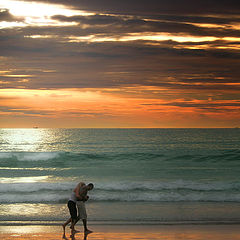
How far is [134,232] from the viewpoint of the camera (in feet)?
37.5

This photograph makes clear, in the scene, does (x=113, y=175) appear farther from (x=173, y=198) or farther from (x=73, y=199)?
(x=73, y=199)

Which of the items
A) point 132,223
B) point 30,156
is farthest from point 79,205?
point 30,156

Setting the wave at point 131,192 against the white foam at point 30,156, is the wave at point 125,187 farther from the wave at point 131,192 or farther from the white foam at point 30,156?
the white foam at point 30,156

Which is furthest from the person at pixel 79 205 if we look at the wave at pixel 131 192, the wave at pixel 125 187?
the wave at pixel 125 187

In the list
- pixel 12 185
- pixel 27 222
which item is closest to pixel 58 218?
pixel 27 222

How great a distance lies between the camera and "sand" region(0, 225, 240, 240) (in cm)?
1084

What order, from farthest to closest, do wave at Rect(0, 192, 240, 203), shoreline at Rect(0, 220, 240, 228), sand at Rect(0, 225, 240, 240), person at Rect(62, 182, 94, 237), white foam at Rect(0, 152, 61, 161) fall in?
white foam at Rect(0, 152, 61, 161) < wave at Rect(0, 192, 240, 203) < shoreline at Rect(0, 220, 240, 228) < person at Rect(62, 182, 94, 237) < sand at Rect(0, 225, 240, 240)

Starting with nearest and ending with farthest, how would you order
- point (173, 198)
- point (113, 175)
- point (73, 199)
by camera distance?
point (73, 199) < point (173, 198) < point (113, 175)

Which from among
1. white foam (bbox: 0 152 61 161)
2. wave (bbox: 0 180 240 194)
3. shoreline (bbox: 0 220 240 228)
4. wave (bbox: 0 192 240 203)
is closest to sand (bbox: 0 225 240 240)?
shoreline (bbox: 0 220 240 228)

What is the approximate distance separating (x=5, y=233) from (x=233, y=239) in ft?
19.5

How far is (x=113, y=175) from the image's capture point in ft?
94.6

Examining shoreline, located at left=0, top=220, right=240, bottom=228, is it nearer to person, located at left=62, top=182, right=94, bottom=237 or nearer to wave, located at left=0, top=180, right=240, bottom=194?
person, located at left=62, top=182, right=94, bottom=237

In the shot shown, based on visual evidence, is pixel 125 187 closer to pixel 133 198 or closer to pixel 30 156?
pixel 133 198

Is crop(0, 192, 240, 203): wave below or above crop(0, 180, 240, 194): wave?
below
